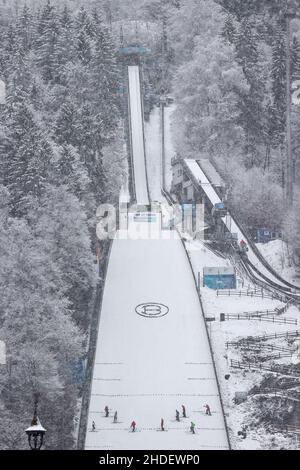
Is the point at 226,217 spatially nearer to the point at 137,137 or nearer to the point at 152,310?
the point at 152,310

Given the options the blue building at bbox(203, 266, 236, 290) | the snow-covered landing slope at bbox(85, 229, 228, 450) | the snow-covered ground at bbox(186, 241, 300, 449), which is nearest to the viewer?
the snow-covered landing slope at bbox(85, 229, 228, 450)

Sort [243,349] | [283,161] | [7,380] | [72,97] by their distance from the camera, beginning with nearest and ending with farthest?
[7,380]
[243,349]
[72,97]
[283,161]

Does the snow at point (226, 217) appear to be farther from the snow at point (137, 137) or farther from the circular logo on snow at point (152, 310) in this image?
the circular logo on snow at point (152, 310)

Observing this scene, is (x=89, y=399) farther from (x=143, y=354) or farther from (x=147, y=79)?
(x=147, y=79)

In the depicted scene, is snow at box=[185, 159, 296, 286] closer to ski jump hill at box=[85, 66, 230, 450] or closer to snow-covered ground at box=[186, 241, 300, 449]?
snow-covered ground at box=[186, 241, 300, 449]

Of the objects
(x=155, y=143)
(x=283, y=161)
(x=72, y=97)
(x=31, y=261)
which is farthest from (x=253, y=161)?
(x=31, y=261)

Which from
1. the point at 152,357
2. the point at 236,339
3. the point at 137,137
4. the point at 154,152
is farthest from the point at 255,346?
the point at 137,137

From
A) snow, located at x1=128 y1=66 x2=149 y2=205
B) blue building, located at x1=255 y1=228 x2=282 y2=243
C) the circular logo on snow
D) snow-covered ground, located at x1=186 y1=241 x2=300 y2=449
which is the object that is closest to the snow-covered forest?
blue building, located at x1=255 y1=228 x2=282 y2=243

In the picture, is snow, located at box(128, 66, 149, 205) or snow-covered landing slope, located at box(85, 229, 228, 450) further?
snow, located at box(128, 66, 149, 205)
